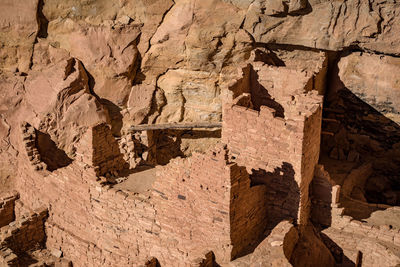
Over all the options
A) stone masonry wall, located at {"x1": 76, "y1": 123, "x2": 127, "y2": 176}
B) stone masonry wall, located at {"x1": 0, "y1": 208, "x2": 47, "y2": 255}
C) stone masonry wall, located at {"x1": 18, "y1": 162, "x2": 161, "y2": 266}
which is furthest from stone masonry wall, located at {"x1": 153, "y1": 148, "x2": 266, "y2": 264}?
stone masonry wall, located at {"x1": 0, "y1": 208, "x2": 47, "y2": 255}

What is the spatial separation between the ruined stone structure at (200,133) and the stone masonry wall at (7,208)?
0.09ft

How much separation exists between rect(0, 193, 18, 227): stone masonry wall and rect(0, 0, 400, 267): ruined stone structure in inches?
1.1

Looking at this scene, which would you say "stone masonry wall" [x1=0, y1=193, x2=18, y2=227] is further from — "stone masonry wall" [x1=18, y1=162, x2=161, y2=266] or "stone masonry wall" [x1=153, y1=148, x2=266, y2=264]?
"stone masonry wall" [x1=153, y1=148, x2=266, y2=264]

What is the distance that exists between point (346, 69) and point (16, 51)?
8.75 meters

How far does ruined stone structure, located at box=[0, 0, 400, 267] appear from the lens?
1284 cm

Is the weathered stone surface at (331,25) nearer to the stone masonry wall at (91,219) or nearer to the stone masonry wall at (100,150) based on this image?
the stone masonry wall at (100,150)

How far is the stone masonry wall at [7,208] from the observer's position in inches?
610

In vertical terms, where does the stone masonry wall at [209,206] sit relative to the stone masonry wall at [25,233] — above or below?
above

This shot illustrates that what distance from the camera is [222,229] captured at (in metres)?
12.3

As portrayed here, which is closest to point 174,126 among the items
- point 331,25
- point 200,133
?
point 200,133

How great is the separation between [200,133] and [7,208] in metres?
5.77

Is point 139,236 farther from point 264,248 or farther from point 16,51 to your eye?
point 16,51

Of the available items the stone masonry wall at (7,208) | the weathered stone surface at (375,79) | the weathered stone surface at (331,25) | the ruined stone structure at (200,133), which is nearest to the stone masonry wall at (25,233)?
the ruined stone structure at (200,133)

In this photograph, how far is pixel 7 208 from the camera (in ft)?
51.1
